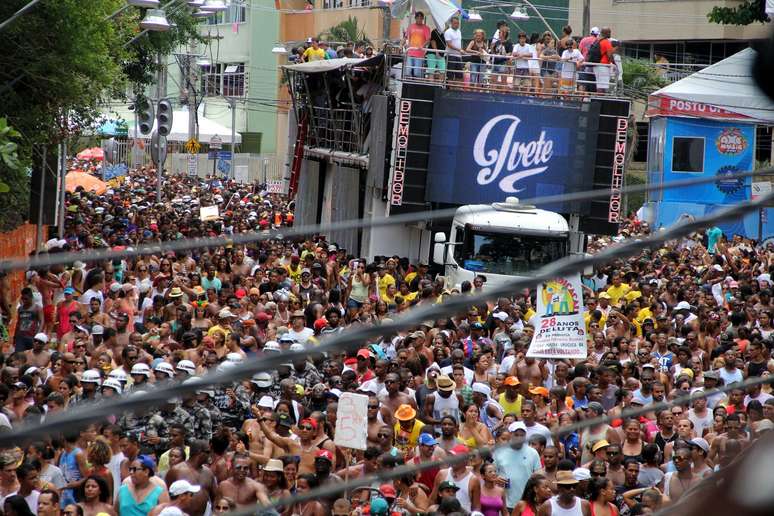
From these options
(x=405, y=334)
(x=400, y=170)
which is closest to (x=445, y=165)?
(x=400, y=170)

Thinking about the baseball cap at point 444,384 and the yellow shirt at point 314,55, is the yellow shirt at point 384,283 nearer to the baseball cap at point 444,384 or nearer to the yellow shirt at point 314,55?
the baseball cap at point 444,384

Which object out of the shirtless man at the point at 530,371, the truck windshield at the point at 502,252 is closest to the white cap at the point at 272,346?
the shirtless man at the point at 530,371

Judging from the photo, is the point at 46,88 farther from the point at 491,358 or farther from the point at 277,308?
the point at 491,358

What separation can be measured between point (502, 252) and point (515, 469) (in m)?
11.4

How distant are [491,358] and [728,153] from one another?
1051 inches

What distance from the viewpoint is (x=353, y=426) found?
10078 millimetres

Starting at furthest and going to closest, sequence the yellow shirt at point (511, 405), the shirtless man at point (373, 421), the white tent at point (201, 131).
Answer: the white tent at point (201, 131)
the yellow shirt at point (511, 405)
the shirtless man at point (373, 421)

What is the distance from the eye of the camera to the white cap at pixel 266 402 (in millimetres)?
10906

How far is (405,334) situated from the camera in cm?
1454

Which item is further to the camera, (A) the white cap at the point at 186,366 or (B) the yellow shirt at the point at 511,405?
(B) the yellow shirt at the point at 511,405

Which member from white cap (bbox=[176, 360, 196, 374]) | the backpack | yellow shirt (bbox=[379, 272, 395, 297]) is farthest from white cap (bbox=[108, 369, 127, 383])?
the backpack

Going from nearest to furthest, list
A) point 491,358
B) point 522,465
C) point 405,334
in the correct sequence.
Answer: point 522,465 → point 491,358 → point 405,334

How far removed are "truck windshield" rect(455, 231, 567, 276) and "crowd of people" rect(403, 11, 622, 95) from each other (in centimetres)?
361

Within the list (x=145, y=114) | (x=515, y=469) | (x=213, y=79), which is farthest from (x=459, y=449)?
(x=213, y=79)
